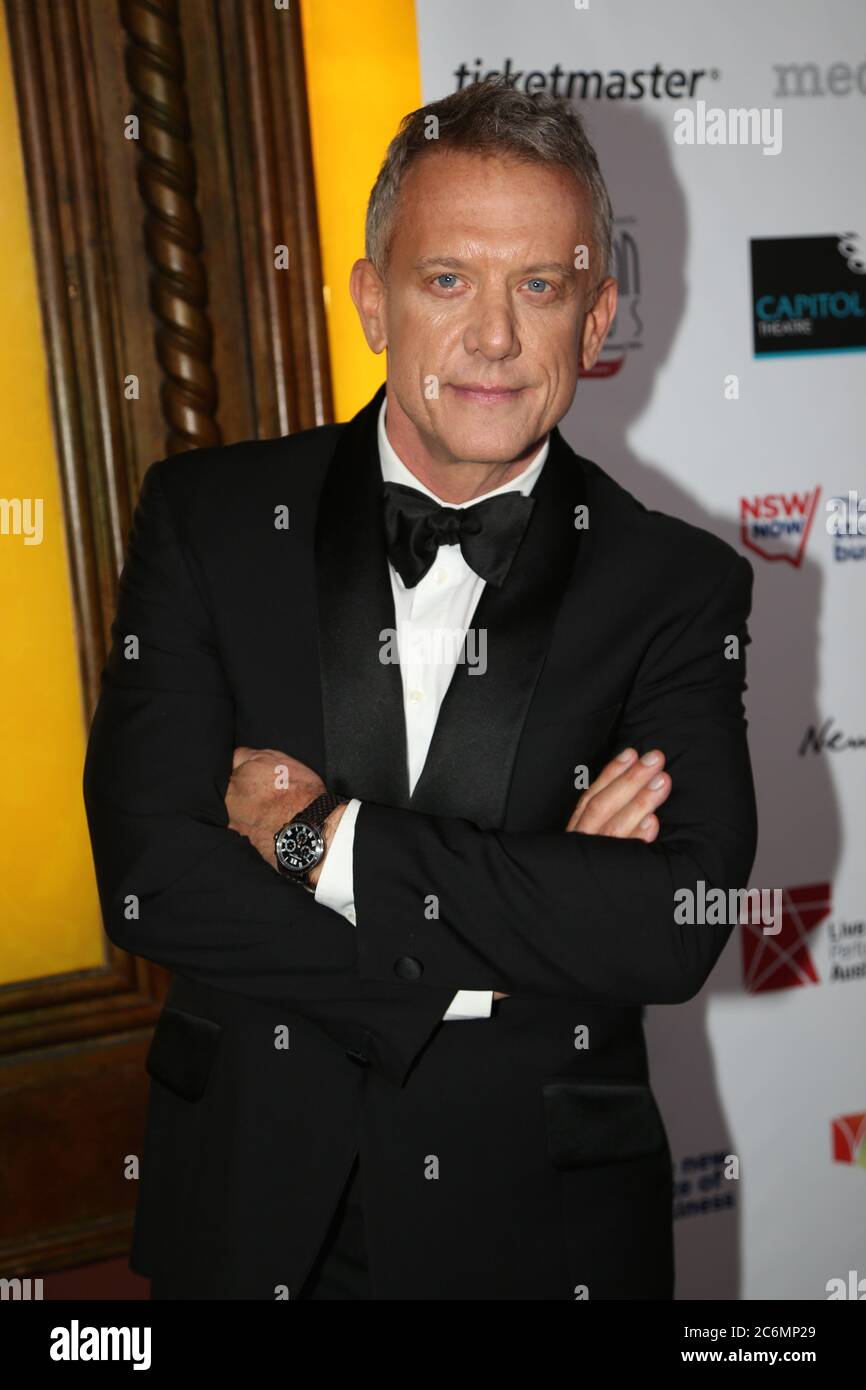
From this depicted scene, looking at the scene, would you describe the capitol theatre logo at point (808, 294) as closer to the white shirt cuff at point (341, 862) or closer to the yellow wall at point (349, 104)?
the yellow wall at point (349, 104)

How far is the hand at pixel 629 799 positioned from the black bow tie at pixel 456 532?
13.9 inches

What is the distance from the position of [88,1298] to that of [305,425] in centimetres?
212

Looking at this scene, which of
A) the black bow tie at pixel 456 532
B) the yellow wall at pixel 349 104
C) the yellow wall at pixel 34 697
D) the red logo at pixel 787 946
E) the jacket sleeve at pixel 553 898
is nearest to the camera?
the jacket sleeve at pixel 553 898

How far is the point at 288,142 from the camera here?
312cm

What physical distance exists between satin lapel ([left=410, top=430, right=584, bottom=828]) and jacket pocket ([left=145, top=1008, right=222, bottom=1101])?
1.65ft

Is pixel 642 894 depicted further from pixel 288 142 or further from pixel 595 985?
pixel 288 142

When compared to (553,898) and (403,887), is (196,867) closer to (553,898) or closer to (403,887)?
(403,887)

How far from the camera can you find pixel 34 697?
3.15m

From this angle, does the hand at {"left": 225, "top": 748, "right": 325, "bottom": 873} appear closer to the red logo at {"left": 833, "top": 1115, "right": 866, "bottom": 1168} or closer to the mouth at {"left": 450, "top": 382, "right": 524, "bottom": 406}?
the mouth at {"left": 450, "top": 382, "right": 524, "bottom": 406}

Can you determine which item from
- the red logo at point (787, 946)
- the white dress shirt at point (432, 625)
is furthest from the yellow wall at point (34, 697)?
the red logo at point (787, 946)

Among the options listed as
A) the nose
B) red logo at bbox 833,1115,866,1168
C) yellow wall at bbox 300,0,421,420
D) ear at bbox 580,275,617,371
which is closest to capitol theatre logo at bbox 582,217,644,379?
yellow wall at bbox 300,0,421,420

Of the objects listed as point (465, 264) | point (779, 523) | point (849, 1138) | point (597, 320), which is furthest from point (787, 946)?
point (465, 264)

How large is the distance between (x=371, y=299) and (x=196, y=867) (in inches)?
38.3

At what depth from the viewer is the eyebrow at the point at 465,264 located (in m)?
2.00
